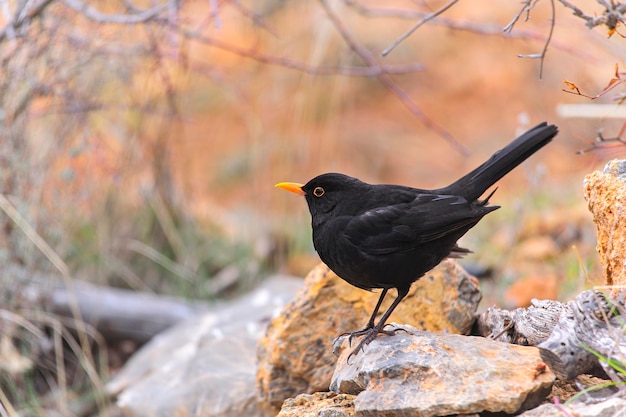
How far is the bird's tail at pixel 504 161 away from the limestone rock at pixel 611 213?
0.94 ft

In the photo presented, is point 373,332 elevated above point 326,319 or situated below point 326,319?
above

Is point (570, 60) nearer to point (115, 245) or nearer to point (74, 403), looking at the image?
point (115, 245)

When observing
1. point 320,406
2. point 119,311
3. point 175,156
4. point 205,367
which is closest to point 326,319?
point 320,406

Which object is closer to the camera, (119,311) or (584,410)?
(584,410)

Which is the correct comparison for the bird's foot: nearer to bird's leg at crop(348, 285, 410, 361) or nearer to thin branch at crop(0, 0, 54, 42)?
bird's leg at crop(348, 285, 410, 361)

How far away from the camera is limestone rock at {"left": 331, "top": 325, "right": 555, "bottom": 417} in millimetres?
2523

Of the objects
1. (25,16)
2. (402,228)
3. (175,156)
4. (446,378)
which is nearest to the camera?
(446,378)

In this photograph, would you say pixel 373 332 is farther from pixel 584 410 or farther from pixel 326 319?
pixel 584 410

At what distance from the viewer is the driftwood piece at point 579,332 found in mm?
2553

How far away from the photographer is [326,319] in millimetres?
3846

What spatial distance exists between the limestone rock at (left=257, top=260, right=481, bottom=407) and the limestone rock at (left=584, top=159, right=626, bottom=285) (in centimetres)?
80

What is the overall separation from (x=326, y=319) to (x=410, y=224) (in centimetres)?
75

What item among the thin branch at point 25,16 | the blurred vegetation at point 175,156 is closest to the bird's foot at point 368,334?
the blurred vegetation at point 175,156

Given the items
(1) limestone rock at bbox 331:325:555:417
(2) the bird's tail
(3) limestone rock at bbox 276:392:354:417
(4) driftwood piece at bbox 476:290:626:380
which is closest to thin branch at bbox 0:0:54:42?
(2) the bird's tail
